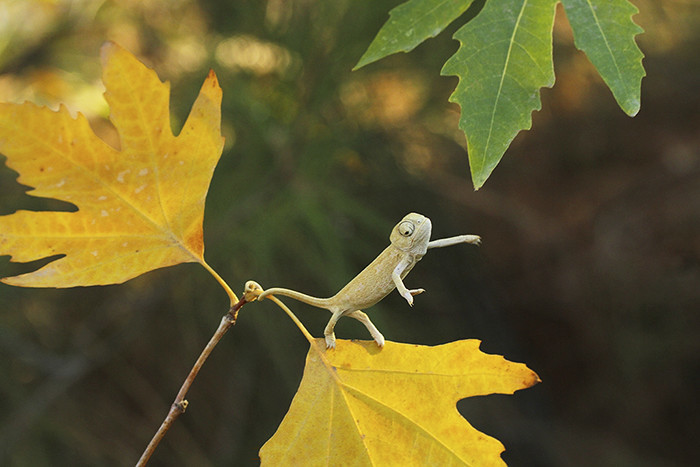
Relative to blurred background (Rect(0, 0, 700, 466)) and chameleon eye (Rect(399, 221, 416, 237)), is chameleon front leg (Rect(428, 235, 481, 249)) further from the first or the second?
blurred background (Rect(0, 0, 700, 466))

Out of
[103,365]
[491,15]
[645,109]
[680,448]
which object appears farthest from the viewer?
[645,109]

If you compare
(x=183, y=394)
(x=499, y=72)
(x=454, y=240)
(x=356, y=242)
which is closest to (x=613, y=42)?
(x=499, y=72)

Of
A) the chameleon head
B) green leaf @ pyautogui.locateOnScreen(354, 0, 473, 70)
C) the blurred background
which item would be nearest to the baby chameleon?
the chameleon head

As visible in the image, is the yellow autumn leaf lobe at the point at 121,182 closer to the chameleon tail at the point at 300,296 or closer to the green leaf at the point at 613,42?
the chameleon tail at the point at 300,296

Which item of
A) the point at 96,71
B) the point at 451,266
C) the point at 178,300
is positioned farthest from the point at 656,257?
the point at 96,71

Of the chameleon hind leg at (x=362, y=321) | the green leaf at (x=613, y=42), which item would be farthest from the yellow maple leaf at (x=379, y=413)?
the green leaf at (x=613, y=42)

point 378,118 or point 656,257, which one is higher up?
point 378,118

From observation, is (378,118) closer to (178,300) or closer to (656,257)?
(178,300)
